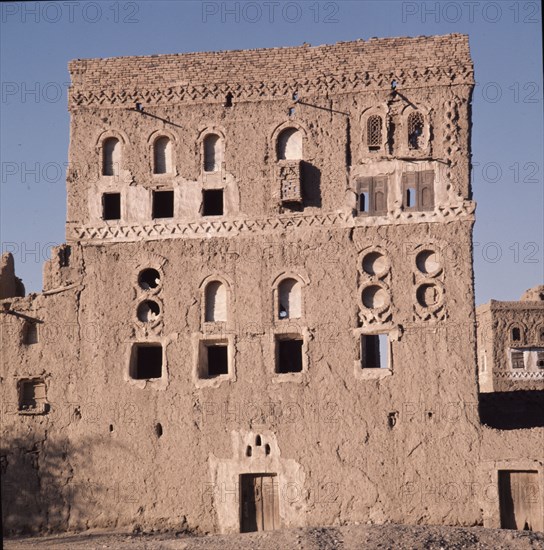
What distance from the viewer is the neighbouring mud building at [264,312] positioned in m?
25.2

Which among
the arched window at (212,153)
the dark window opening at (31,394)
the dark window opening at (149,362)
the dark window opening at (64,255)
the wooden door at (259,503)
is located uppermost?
the arched window at (212,153)

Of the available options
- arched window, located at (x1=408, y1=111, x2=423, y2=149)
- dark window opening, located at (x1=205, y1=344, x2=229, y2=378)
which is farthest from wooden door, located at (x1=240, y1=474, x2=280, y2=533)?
arched window, located at (x1=408, y1=111, x2=423, y2=149)

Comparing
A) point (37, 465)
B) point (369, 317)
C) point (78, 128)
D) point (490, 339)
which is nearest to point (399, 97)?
point (369, 317)

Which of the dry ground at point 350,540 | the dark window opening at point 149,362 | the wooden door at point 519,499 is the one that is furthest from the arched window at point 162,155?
the wooden door at point 519,499

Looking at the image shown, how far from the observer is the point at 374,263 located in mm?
26234

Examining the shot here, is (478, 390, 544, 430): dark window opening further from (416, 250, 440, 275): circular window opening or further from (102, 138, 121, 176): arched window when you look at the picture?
(102, 138, 121, 176): arched window

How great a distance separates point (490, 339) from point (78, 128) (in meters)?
21.8

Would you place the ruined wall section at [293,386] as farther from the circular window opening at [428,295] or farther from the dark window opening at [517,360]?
the dark window opening at [517,360]

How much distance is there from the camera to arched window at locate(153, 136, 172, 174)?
2762cm

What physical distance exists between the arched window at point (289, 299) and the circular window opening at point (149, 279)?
10.1 feet

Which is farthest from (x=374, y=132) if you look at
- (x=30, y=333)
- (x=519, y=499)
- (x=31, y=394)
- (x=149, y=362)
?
(x=31, y=394)

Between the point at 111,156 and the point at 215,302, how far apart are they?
473 cm

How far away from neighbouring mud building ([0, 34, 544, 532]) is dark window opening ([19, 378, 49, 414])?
56mm

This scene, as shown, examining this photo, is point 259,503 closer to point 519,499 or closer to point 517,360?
point 519,499
